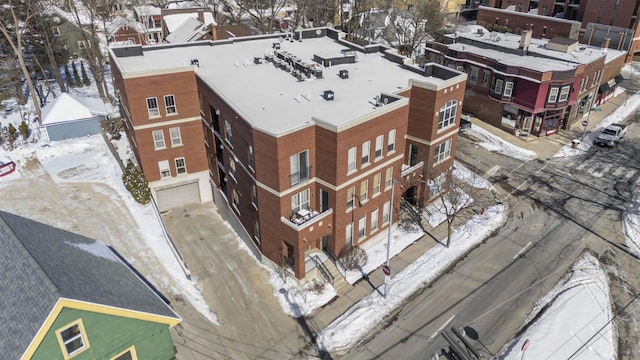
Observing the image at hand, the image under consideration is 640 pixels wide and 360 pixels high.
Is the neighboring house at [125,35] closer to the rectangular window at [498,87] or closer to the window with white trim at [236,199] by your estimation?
the window with white trim at [236,199]

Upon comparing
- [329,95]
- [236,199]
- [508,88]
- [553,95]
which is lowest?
[236,199]

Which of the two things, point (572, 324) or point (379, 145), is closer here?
point (572, 324)

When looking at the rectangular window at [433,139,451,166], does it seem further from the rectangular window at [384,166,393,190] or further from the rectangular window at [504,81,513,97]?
the rectangular window at [504,81,513,97]

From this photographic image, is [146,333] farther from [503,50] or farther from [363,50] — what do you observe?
[503,50]

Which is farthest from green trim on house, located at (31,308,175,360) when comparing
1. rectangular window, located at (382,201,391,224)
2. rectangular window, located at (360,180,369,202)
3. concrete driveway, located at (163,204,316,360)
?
rectangular window, located at (382,201,391,224)

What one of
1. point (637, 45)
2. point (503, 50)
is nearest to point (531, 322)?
point (503, 50)

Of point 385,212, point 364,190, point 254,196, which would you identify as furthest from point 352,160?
point 254,196

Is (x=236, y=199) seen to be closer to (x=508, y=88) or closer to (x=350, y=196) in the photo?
(x=350, y=196)
